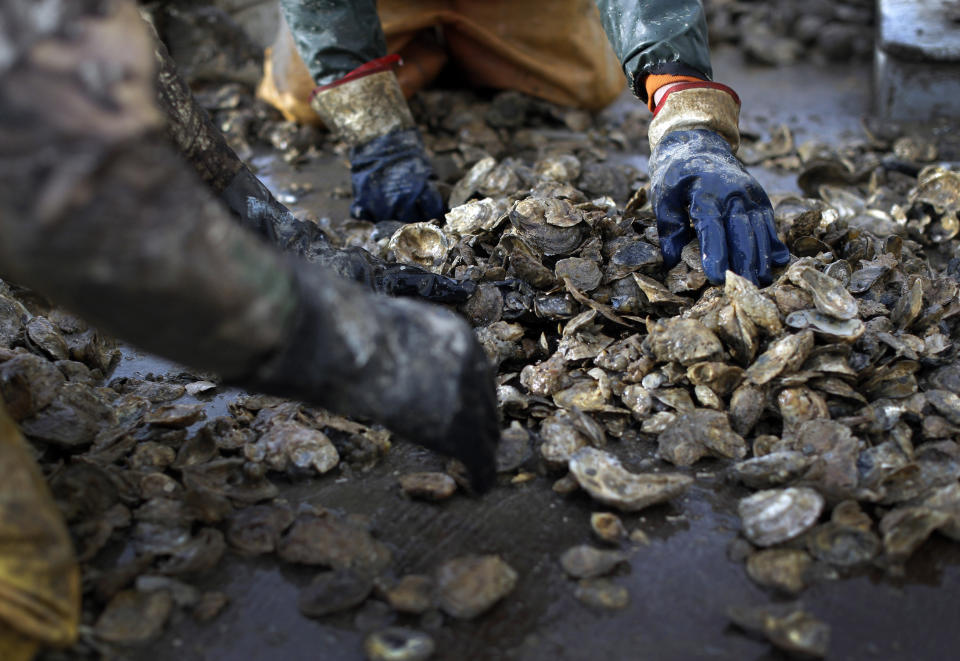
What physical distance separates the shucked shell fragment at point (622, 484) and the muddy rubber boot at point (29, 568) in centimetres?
91

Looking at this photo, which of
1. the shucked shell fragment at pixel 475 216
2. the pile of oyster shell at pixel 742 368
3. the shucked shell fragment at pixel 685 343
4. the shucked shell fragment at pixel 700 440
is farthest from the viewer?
the shucked shell fragment at pixel 475 216

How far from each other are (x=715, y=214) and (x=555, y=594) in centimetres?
110

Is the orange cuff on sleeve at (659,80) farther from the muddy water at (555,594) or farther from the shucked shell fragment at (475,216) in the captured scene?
the muddy water at (555,594)

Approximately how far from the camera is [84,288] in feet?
3.37

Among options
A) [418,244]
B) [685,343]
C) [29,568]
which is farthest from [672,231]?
[29,568]

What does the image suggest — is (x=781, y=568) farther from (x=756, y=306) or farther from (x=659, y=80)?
(x=659, y=80)

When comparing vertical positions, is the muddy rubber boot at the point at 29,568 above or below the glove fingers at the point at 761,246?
above

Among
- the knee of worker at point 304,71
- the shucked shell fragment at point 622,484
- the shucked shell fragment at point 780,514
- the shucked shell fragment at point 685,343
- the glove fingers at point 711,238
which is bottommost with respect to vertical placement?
the shucked shell fragment at point 780,514

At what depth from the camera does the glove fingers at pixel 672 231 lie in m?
2.06

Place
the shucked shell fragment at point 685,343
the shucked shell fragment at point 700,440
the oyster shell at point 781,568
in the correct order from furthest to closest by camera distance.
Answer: the shucked shell fragment at point 685,343 → the shucked shell fragment at point 700,440 → the oyster shell at point 781,568

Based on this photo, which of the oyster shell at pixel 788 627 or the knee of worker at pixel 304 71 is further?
the knee of worker at pixel 304 71

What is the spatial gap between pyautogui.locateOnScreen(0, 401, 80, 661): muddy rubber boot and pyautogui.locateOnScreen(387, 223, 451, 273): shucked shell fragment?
1265 millimetres

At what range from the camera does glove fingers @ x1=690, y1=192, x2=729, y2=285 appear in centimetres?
193

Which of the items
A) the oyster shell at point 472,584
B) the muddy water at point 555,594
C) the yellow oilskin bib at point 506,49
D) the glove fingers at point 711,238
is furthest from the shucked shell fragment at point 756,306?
the yellow oilskin bib at point 506,49
